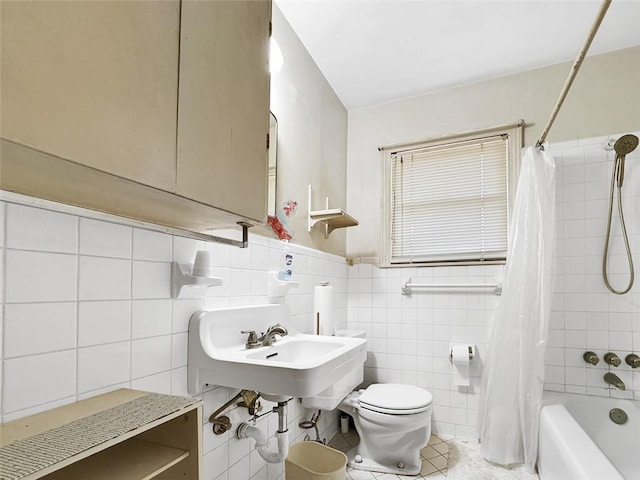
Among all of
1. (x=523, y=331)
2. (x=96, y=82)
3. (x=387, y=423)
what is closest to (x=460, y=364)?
(x=523, y=331)

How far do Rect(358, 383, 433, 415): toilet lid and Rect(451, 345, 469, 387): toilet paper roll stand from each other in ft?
1.17

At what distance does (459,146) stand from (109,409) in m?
2.53

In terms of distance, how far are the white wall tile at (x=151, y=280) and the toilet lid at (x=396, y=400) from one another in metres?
1.34

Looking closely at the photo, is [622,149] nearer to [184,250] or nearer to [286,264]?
[286,264]

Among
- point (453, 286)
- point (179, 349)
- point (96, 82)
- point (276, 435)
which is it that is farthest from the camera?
point (453, 286)

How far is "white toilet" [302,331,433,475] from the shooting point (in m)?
1.90

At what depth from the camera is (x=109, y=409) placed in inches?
31.8

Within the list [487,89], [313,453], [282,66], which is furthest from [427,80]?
[313,453]

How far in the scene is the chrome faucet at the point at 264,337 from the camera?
1441 millimetres

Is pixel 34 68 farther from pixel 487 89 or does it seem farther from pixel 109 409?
pixel 487 89

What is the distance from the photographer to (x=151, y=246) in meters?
1.09

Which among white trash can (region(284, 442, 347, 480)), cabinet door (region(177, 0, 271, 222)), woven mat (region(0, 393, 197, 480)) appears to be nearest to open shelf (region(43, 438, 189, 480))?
woven mat (region(0, 393, 197, 480))

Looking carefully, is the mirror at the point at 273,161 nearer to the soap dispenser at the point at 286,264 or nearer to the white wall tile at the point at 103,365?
the soap dispenser at the point at 286,264

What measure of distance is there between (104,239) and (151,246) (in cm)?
16
